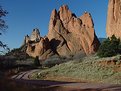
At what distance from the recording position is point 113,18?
309 ft

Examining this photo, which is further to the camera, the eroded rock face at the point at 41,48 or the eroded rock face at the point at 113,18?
the eroded rock face at the point at 41,48

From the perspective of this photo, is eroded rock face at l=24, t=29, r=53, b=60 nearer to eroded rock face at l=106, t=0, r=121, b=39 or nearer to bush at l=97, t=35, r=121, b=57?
eroded rock face at l=106, t=0, r=121, b=39

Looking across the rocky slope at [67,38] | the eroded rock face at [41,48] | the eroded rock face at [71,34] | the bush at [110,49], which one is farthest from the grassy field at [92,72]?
the eroded rock face at [71,34]

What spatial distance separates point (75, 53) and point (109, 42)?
66.8 meters

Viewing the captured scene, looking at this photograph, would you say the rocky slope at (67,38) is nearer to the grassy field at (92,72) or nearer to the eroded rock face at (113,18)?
the eroded rock face at (113,18)

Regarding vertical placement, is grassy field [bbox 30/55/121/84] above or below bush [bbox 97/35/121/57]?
below

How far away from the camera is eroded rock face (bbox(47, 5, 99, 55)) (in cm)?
13075

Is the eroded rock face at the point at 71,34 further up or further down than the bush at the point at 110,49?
further up

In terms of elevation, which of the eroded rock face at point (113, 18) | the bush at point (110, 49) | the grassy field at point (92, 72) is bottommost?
the grassy field at point (92, 72)

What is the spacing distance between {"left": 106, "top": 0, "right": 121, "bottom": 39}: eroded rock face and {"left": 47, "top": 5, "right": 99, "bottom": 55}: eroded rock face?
32910mm

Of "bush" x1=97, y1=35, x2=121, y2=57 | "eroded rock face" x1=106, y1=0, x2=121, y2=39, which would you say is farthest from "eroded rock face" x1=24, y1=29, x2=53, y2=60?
"bush" x1=97, y1=35, x2=121, y2=57

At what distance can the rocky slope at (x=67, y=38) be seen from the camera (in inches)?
5113

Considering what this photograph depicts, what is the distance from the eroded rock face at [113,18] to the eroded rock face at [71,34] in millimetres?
32910

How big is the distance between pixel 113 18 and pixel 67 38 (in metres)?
43.7
